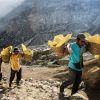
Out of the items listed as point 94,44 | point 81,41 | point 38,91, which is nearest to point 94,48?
point 94,44

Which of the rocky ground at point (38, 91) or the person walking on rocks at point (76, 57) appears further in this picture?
the rocky ground at point (38, 91)

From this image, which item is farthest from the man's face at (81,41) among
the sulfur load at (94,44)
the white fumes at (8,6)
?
the white fumes at (8,6)

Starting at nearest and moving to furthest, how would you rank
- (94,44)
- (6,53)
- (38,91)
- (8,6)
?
(94,44) → (38,91) → (6,53) → (8,6)

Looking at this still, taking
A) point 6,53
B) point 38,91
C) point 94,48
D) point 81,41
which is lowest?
point 38,91

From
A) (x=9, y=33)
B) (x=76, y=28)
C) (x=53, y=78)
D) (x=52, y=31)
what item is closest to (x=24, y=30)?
(x=9, y=33)

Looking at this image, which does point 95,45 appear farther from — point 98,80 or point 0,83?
point 0,83

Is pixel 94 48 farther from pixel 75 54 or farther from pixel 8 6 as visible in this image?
pixel 8 6

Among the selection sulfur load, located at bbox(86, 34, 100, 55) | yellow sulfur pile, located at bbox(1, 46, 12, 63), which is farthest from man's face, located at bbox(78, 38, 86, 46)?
yellow sulfur pile, located at bbox(1, 46, 12, 63)

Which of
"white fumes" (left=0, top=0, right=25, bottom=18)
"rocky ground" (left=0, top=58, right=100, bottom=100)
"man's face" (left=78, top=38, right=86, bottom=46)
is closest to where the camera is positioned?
"man's face" (left=78, top=38, right=86, bottom=46)

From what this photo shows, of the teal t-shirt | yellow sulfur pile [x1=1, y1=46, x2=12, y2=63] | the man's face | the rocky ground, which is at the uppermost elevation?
the man's face

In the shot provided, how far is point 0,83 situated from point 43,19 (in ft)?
188

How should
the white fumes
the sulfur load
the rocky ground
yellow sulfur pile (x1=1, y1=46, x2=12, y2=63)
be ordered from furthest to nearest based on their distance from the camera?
the white fumes, yellow sulfur pile (x1=1, y1=46, x2=12, y2=63), the rocky ground, the sulfur load

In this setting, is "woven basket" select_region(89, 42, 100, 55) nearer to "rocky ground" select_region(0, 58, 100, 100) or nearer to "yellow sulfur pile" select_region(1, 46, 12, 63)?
"rocky ground" select_region(0, 58, 100, 100)

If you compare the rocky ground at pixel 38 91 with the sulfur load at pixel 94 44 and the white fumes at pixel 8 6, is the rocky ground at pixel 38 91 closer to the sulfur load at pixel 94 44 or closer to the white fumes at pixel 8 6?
the sulfur load at pixel 94 44
